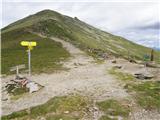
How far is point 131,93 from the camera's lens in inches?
1334

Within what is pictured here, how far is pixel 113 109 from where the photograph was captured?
28.6 metres

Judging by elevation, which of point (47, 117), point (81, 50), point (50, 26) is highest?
point (50, 26)

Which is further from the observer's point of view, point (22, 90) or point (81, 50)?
point (81, 50)

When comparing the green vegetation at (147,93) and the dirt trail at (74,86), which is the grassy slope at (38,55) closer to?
the dirt trail at (74,86)

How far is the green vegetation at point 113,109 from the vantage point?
27.2 metres

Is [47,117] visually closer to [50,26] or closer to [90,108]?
[90,108]

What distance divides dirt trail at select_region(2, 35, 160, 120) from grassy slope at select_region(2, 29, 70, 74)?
582 cm

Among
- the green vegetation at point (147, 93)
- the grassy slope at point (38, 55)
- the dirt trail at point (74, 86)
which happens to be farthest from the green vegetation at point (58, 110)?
the grassy slope at point (38, 55)

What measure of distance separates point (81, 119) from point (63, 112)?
2.43 metres

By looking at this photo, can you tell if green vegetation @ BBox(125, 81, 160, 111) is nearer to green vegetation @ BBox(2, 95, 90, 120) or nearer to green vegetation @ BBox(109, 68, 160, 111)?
green vegetation @ BBox(109, 68, 160, 111)

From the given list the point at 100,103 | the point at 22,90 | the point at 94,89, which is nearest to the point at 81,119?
the point at 100,103

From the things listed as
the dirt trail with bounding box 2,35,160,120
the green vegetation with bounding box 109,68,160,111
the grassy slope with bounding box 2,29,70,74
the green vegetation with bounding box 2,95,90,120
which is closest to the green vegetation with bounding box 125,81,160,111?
the green vegetation with bounding box 109,68,160,111

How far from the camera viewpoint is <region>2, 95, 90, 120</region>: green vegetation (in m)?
27.4

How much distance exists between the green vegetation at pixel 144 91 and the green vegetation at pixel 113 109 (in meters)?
2.46
